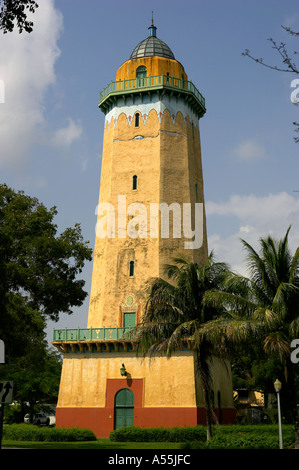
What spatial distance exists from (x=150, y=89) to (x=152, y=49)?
193 inches

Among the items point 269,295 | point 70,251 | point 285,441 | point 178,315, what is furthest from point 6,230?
point 285,441

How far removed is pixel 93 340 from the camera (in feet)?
124

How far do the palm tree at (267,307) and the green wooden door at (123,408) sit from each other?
11.4 meters

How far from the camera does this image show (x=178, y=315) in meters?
30.1

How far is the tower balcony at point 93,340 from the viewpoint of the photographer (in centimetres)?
3725

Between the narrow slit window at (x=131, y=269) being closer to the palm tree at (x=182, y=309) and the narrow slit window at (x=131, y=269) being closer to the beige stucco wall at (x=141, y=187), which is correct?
the beige stucco wall at (x=141, y=187)

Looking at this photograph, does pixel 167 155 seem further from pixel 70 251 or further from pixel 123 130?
pixel 70 251

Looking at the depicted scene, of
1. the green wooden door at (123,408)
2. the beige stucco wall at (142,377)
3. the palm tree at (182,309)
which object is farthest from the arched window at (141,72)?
the green wooden door at (123,408)

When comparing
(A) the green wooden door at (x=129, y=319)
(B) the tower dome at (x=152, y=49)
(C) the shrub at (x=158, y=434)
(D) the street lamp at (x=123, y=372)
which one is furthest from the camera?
(B) the tower dome at (x=152, y=49)

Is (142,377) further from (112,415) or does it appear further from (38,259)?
(38,259)

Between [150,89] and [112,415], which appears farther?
[150,89]

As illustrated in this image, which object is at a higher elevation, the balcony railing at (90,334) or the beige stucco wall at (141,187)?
the beige stucco wall at (141,187)

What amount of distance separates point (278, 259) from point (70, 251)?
16.3 meters

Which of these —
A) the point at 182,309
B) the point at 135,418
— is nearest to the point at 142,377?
the point at 135,418
